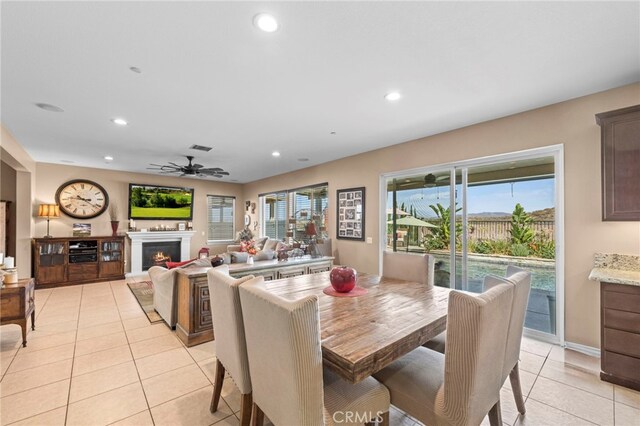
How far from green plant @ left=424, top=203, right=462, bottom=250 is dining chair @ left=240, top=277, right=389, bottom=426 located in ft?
9.63

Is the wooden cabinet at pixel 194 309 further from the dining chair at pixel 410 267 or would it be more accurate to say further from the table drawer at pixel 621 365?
the table drawer at pixel 621 365

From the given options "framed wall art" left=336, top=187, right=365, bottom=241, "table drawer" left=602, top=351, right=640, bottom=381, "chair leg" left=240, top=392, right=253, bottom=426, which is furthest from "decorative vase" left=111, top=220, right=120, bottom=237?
"table drawer" left=602, top=351, right=640, bottom=381

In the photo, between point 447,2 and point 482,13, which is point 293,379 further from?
point 482,13

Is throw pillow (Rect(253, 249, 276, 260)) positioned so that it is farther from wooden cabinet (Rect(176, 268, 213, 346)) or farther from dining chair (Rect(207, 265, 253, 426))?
dining chair (Rect(207, 265, 253, 426))

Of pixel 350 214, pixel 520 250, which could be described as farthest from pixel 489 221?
pixel 350 214

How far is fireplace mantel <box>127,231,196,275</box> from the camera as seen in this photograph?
22.2 ft

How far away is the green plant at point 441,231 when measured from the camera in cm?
393

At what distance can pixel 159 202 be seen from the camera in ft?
24.2

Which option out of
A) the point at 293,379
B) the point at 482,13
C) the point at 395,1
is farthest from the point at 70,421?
the point at 482,13

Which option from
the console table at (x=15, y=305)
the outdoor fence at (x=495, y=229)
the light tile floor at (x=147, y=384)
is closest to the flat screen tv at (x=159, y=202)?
the light tile floor at (x=147, y=384)

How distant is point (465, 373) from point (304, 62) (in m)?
2.33

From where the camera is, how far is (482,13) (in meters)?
1.68

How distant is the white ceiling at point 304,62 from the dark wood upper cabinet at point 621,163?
1.29 ft

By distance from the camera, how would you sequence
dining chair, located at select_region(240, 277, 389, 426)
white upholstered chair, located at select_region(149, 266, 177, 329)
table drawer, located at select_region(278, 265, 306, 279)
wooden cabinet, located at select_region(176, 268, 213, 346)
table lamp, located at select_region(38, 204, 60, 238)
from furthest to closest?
1. table lamp, located at select_region(38, 204, 60, 238)
2. table drawer, located at select_region(278, 265, 306, 279)
3. white upholstered chair, located at select_region(149, 266, 177, 329)
4. wooden cabinet, located at select_region(176, 268, 213, 346)
5. dining chair, located at select_region(240, 277, 389, 426)
